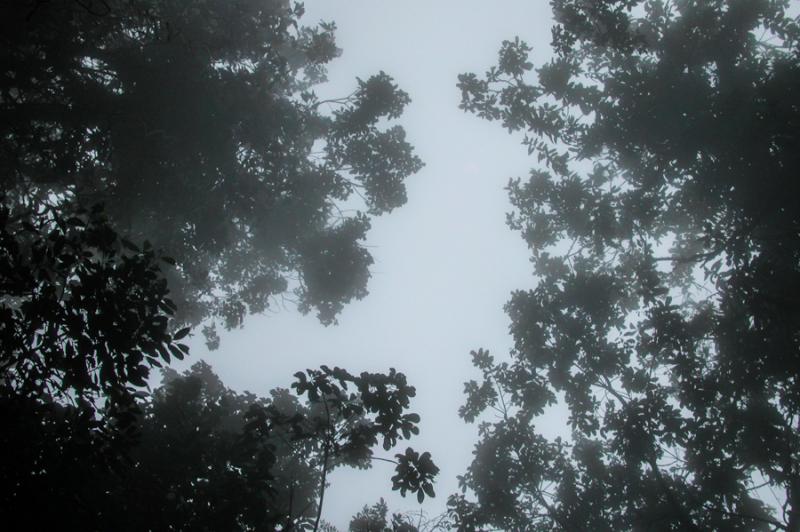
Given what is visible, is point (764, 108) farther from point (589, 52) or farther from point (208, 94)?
point (208, 94)

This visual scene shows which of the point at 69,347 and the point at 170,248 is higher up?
the point at 170,248

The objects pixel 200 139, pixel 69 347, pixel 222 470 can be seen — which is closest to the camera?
pixel 69 347

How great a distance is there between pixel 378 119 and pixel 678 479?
13.4 meters

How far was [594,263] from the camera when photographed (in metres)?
14.6

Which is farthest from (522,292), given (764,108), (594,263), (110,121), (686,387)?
(110,121)

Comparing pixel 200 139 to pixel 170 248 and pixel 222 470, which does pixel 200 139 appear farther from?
pixel 222 470

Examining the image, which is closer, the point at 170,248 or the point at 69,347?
the point at 69,347

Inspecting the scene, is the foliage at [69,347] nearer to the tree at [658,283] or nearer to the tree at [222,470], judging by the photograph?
the tree at [222,470]

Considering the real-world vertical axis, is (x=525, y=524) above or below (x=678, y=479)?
below

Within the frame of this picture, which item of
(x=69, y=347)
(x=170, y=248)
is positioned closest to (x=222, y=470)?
(x=69, y=347)

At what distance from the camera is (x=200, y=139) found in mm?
12125

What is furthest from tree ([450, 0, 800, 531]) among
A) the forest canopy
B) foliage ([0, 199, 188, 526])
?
foliage ([0, 199, 188, 526])

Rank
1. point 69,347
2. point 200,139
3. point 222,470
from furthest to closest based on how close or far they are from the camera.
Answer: point 200,139 < point 222,470 < point 69,347

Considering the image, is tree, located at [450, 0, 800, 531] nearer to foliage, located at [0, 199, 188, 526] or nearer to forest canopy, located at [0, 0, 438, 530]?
forest canopy, located at [0, 0, 438, 530]
